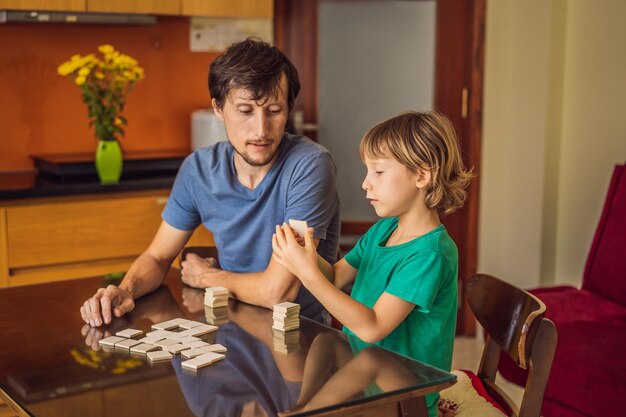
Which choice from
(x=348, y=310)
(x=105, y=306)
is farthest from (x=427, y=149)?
(x=105, y=306)

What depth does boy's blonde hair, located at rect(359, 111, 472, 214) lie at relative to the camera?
1.88 metres

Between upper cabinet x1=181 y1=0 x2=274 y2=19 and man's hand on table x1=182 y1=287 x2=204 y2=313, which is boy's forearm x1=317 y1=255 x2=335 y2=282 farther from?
upper cabinet x1=181 y1=0 x2=274 y2=19

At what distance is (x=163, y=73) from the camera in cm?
435

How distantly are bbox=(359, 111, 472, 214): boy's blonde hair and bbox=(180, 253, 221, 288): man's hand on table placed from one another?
1.84 feet

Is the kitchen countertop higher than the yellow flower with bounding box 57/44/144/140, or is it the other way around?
the yellow flower with bounding box 57/44/144/140

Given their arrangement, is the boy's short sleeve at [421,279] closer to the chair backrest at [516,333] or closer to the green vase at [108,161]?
the chair backrest at [516,333]

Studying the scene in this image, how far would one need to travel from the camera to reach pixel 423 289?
1.78 m

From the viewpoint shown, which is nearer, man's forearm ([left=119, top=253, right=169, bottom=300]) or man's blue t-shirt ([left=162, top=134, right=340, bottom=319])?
man's forearm ([left=119, top=253, right=169, bottom=300])

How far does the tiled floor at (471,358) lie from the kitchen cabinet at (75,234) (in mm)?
Result: 1237

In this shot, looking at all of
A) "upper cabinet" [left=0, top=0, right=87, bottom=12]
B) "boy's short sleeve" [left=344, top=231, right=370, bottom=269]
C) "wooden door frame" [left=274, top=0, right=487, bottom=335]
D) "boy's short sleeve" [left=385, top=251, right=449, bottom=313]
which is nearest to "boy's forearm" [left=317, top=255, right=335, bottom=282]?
"boy's short sleeve" [left=344, top=231, right=370, bottom=269]

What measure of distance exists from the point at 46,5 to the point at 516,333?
2.54m

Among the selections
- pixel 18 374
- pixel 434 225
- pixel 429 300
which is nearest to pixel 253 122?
pixel 434 225

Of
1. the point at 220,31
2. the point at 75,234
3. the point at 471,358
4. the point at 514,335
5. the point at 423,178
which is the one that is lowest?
the point at 471,358

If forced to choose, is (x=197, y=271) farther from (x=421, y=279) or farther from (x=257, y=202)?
(x=421, y=279)
